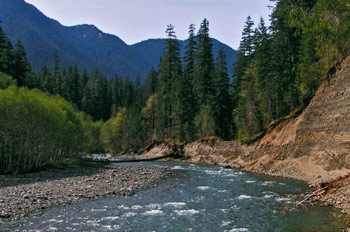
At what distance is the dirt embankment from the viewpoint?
2017 centimetres

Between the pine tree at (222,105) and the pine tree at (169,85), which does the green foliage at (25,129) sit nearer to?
the pine tree at (222,105)

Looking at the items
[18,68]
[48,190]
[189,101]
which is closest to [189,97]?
[189,101]

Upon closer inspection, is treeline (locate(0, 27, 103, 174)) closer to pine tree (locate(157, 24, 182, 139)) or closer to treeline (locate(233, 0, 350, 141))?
treeline (locate(233, 0, 350, 141))

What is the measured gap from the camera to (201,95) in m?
55.3

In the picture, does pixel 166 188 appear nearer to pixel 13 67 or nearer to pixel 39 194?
pixel 39 194

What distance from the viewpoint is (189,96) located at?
194ft

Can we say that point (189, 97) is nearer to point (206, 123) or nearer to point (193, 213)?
point (206, 123)

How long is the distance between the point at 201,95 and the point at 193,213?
42559mm

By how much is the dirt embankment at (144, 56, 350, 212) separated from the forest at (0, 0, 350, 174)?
186 centimetres

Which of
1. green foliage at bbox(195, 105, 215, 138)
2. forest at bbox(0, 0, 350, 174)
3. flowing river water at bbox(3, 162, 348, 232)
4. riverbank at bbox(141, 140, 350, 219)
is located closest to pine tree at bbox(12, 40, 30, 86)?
forest at bbox(0, 0, 350, 174)

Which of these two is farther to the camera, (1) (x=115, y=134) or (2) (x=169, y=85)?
(1) (x=115, y=134)

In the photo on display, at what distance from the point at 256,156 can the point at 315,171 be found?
432 inches

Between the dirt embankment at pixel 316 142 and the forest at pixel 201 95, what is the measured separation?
186 centimetres

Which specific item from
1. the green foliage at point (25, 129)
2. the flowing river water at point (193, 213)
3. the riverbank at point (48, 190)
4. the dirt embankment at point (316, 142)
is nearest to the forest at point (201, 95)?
the green foliage at point (25, 129)
